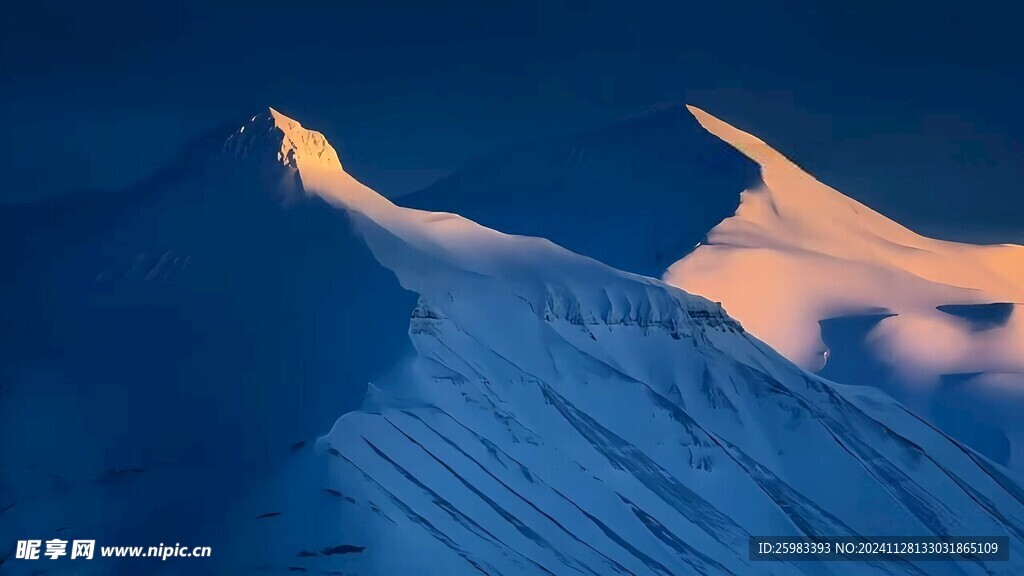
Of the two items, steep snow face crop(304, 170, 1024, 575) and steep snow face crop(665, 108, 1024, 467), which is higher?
steep snow face crop(665, 108, 1024, 467)

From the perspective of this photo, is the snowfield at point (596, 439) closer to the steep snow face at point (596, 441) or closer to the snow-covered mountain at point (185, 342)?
the steep snow face at point (596, 441)

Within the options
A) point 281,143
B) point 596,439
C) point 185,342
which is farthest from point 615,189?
point 185,342

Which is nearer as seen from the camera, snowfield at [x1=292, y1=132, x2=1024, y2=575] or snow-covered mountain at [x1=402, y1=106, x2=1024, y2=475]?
snowfield at [x1=292, y1=132, x2=1024, y2=575]

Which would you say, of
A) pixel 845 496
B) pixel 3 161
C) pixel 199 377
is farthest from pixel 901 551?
pixel 3 161

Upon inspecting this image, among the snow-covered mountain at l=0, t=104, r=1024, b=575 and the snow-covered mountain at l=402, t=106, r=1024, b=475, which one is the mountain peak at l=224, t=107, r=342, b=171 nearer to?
the snow-covered mountain at l=0, t=104, r=1024, b=575

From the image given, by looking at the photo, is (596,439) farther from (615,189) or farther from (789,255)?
(789,255)

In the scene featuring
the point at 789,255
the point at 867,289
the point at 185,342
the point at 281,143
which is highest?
the point at 789,255

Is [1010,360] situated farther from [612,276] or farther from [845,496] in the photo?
[612,276]

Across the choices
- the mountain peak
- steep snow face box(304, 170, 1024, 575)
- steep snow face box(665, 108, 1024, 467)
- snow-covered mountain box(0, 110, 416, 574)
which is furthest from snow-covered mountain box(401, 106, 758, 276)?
snow-covered mountain box(0, 110, 416, 574)
